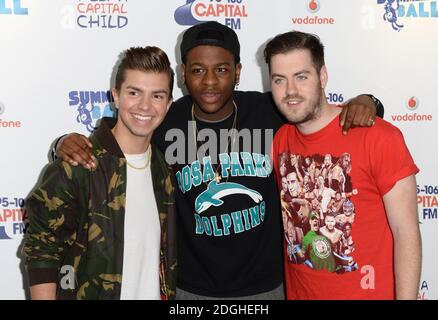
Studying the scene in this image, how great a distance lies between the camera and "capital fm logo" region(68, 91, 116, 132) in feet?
9.17

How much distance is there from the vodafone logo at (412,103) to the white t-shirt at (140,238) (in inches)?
72.4

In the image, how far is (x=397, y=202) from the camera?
180cm

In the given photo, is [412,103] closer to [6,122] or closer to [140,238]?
[140,238]

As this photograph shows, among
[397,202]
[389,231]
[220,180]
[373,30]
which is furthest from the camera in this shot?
[373,30]

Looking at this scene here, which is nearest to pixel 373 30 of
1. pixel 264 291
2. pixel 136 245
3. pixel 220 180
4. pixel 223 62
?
pixel 223 62

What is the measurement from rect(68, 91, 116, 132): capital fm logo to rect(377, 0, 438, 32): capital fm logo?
1749 mm

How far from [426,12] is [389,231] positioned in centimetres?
174

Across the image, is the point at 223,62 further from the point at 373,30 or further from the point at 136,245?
the point at 373,30

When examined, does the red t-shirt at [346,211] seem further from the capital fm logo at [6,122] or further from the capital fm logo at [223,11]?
the capital fm logo at [6,122]

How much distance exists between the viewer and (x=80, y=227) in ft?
6.05

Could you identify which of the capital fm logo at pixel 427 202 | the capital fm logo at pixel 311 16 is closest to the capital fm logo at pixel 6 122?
the capital fm logo at pixel 311 16

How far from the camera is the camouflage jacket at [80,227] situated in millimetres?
1775
